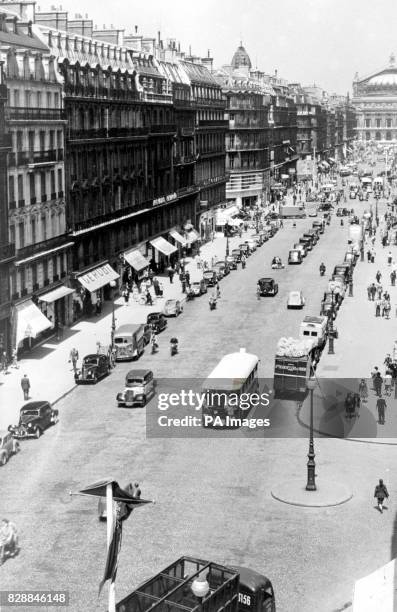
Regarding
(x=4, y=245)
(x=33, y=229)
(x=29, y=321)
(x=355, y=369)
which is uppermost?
(x=33, y=229)

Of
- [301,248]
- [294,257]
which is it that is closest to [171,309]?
[294,257]

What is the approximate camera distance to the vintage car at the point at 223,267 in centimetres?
9225

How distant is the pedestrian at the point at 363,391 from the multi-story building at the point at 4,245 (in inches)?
839

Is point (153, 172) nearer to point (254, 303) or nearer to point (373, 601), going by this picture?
point (254, 303)

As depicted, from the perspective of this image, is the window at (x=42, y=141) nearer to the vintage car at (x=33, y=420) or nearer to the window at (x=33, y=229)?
the window at (x=33, y=229)

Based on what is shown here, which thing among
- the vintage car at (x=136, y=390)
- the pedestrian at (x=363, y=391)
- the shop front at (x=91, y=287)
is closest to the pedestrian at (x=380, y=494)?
the pedestrian at (x=363, y=391)

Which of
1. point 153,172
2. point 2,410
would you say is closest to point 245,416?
point 2,410

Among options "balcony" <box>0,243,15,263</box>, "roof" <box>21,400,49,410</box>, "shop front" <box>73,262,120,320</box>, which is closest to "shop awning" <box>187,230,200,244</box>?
"shop front" <box>73,262,120,320</box>

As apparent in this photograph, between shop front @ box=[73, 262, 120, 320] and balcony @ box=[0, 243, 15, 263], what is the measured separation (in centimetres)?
1220

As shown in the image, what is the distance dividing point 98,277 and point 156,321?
9.52 meters

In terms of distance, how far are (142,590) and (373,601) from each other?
5721mm

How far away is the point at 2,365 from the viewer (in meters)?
56.4

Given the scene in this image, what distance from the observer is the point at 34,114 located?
61.9 meters

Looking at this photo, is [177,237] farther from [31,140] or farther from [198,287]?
[31,140]
